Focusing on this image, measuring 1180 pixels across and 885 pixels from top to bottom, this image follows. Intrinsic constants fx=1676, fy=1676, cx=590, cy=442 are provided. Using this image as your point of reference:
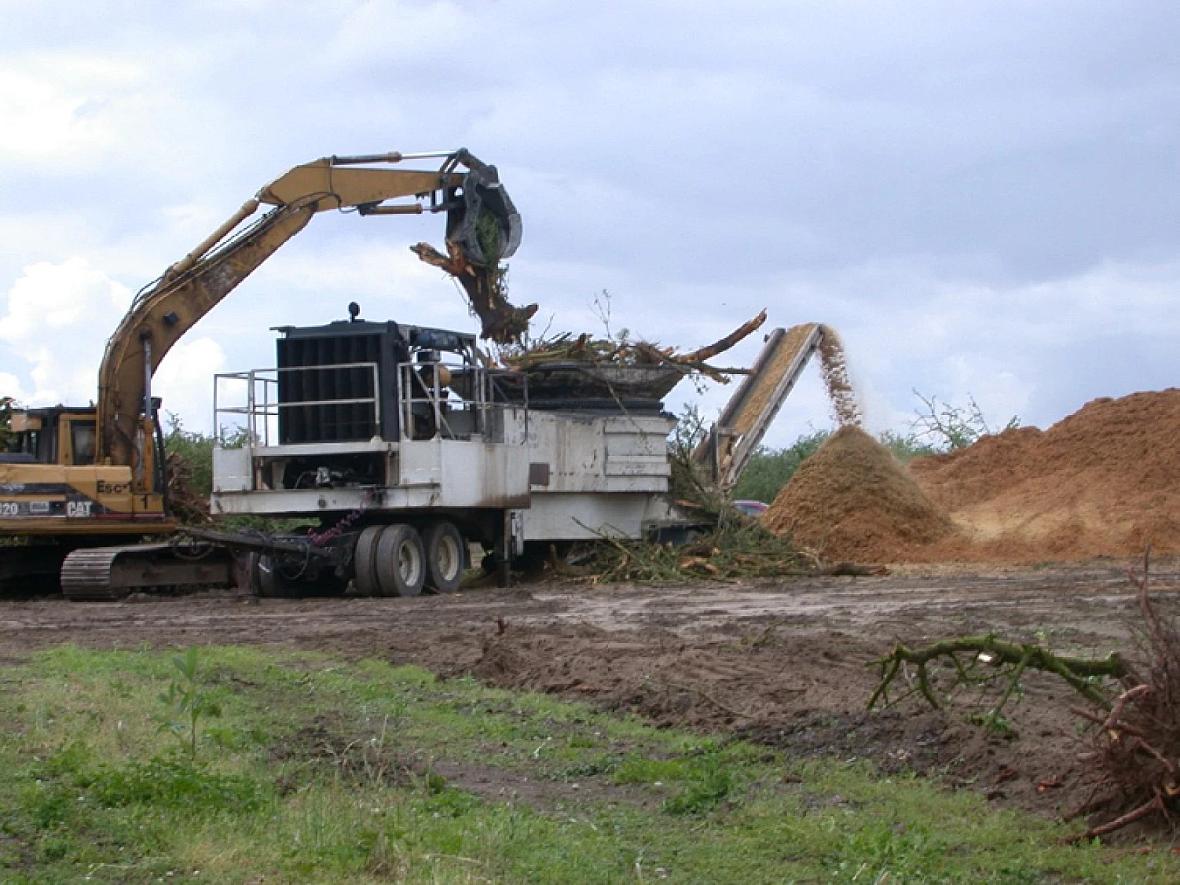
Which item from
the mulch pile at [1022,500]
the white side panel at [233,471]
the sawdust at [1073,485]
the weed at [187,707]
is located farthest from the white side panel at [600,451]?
the weed at [187,707]

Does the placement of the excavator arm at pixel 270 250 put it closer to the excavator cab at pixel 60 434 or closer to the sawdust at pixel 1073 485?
the excavator cab at pixel 60 434

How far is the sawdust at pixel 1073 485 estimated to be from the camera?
2420 cm

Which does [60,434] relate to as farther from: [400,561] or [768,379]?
[768,379]

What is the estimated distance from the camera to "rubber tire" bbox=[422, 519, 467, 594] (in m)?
22.0

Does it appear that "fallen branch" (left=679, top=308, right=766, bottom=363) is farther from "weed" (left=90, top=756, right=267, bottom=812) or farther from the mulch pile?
"weed" (left=90, top=756, right=267, bottom=812)

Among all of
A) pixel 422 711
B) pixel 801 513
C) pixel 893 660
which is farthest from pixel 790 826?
pixel 801 513

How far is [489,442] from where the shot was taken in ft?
72.5

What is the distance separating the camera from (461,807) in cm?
812

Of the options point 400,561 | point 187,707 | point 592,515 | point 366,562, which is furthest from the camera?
point 592,515

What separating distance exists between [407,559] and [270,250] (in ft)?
17.5

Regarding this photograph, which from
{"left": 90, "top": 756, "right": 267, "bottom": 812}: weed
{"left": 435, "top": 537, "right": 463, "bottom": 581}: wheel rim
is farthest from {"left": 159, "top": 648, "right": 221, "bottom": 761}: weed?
{"left": 435, "top": 537, "right": 463, "bottom": 581}: wheel rim

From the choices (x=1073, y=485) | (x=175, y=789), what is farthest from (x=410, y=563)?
(x=175, y=789)

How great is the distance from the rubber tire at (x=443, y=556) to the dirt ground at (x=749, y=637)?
0.53 m

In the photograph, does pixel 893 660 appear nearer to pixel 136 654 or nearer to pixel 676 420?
pixel 136 654
